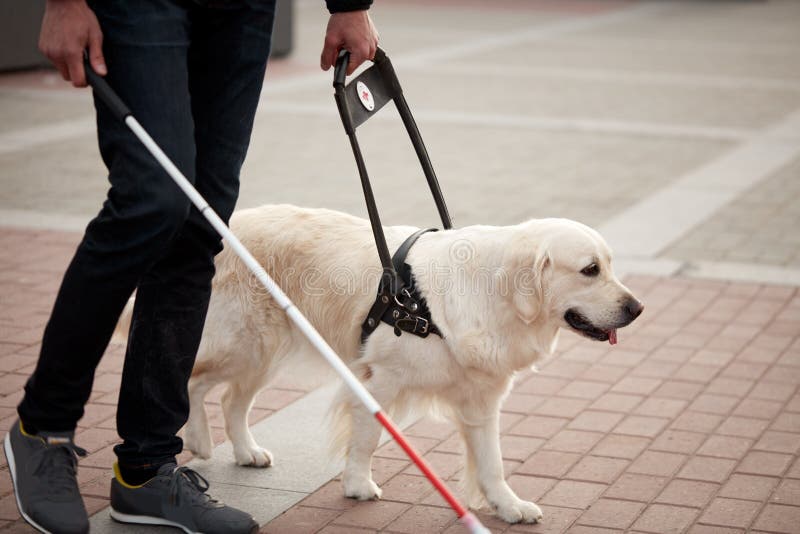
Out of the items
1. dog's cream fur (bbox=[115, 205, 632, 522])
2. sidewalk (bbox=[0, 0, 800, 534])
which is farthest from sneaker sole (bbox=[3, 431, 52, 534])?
dog's cream fur (bbox=[115, 205, 632, 522])

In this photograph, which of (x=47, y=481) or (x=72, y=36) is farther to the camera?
(x=47, y=481)

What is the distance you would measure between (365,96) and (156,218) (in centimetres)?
102

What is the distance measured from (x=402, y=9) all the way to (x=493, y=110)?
1268 centimetres

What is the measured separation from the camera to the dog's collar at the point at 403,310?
354cm

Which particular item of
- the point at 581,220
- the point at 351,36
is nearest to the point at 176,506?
the point at 351,36

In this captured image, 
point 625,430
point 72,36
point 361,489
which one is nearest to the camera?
point 72,36

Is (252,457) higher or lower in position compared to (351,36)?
lower

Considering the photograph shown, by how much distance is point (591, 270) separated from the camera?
3443 millimetres

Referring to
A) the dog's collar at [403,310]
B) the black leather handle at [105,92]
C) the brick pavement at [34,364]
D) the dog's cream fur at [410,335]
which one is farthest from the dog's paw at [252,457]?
the black leather handle at [105,92]

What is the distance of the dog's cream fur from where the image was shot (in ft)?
11.3

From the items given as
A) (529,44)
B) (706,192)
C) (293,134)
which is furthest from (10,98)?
(529,44)

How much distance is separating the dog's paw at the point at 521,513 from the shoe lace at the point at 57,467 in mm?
1317

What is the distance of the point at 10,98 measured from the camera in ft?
41.4

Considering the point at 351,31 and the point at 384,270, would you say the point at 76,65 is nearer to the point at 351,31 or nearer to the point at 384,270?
the point at 351,31
